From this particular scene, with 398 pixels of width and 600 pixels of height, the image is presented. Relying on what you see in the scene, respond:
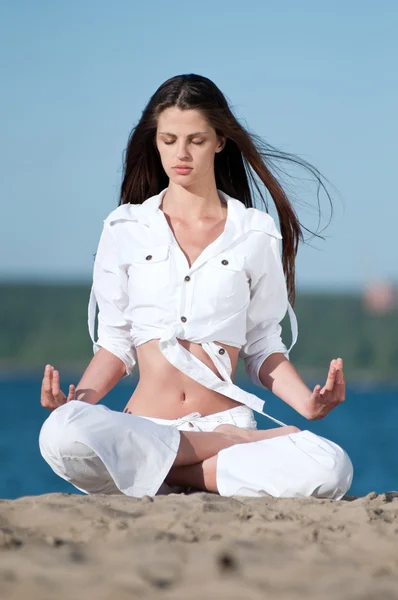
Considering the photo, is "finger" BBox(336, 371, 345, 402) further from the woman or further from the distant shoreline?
the distant shoreline

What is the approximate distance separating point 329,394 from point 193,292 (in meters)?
0.76

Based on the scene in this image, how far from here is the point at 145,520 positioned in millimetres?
3568

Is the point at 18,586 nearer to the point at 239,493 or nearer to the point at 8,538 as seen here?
the point at 8,538

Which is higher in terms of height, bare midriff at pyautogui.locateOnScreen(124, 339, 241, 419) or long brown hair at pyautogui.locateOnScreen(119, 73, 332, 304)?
long brown hair at pyautogui.locateOnScreen(119, 73, 332, 304)

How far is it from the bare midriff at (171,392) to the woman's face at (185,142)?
2.52 ft

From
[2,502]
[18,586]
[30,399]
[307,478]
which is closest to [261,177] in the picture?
[307,478]

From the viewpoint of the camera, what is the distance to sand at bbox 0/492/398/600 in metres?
2.71

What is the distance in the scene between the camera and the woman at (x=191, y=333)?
14.4 feet

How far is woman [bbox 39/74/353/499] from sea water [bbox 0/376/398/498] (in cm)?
1501

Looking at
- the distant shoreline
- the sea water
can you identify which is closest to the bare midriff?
the sea water

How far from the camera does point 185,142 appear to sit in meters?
4.86

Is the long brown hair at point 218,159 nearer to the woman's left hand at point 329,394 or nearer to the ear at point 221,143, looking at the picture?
the ear at point 221,143

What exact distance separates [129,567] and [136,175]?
2732mm

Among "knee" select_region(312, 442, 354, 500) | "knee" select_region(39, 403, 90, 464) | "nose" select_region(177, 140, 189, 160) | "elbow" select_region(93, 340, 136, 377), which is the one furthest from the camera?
"elbow" select_region(93, 340, 136, 377)
